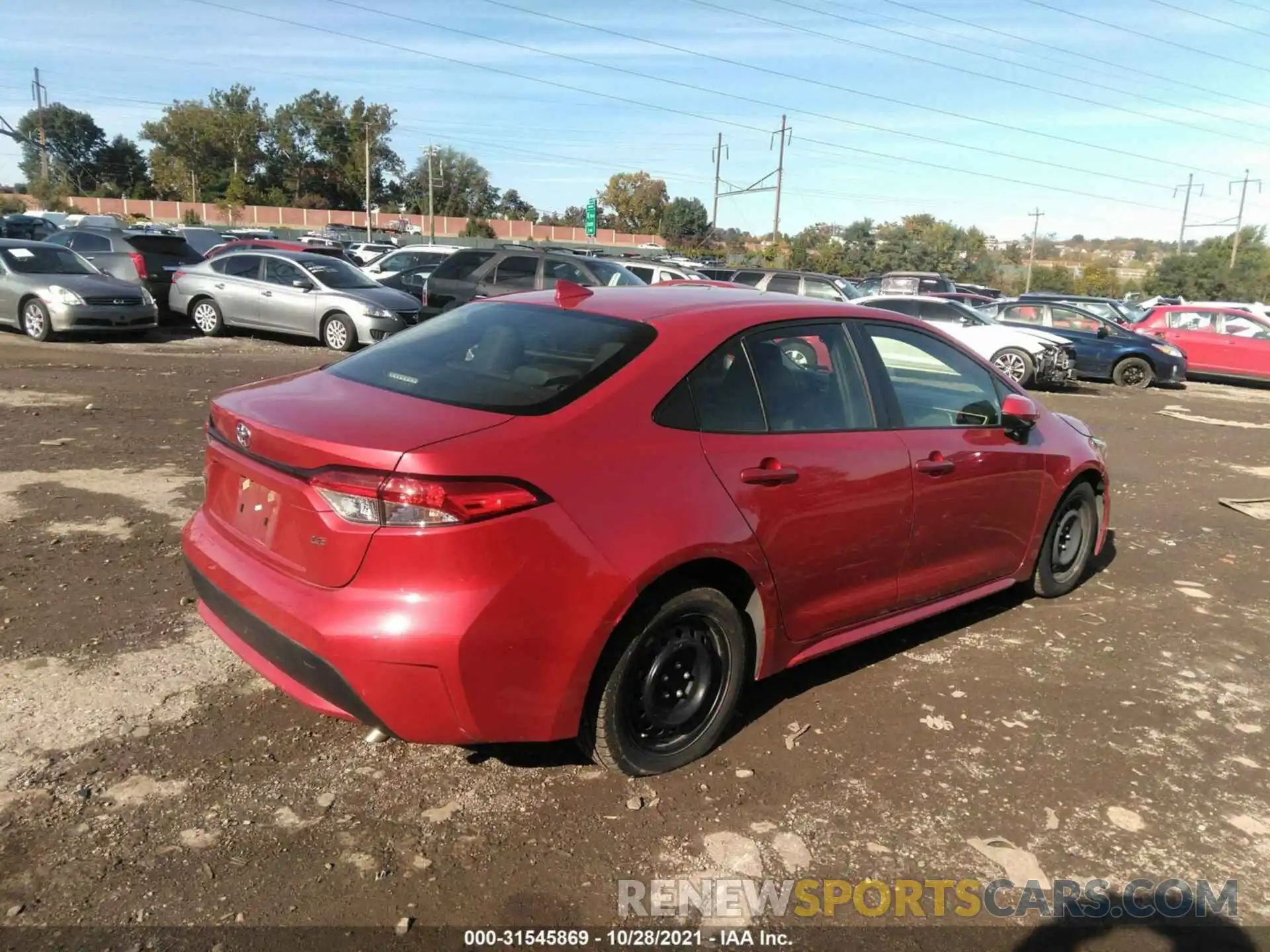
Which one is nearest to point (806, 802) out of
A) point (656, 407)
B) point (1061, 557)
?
point (656, 407)

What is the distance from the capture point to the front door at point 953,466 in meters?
4.16

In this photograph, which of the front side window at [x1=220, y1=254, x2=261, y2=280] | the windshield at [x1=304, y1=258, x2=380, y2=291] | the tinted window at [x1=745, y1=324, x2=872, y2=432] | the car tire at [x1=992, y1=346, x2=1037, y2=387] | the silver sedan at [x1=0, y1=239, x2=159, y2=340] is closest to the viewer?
the tinted window at [x1=745, y1=324, x2=872, y2=432]

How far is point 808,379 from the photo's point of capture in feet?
12.6

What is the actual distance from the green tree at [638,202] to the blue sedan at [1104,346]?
91.1 metres

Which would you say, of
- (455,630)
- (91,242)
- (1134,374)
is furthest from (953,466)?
(91,242)

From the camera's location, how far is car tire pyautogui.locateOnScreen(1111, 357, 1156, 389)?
1802cm

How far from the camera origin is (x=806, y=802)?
331 centimetres

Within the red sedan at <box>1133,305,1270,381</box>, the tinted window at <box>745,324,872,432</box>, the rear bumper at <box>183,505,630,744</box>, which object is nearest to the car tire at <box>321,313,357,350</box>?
the tinted window at <box>745,324,872,432</box>

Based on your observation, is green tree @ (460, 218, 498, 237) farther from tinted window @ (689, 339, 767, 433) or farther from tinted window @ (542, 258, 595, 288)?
tinted window @ (689, 339, 767, 433)

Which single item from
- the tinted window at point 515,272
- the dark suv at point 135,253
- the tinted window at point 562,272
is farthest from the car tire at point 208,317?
the tinted window at point 562,272

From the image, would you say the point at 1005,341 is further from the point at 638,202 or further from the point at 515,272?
the point at 638,202

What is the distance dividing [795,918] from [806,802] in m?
0.60

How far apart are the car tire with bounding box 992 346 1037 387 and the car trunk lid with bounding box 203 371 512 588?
579 inches

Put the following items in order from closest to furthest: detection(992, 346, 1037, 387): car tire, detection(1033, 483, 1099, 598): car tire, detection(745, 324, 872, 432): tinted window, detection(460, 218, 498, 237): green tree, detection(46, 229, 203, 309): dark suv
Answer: detection(745, 324, 872, 432): tinted window → detection(1033, 483, 1099, 598): car tire → detection(992, 346, 1037, 387): car tire → detection(46, 229, 203, 309): dark suv → detection(460, 218, 498, 237): green tree
